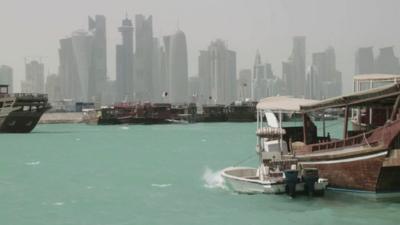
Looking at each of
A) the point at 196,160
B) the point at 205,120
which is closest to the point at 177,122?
the point at 205,120

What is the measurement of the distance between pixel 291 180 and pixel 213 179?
9.43 meters

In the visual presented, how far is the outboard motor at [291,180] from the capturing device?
872 inches

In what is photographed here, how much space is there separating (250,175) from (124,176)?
10451mm

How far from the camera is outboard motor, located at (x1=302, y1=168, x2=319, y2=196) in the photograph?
73.2 feet

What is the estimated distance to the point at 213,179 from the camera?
3122 cm

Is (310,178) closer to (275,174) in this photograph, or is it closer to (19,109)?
(275,174)

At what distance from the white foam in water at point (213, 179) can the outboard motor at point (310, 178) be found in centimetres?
509

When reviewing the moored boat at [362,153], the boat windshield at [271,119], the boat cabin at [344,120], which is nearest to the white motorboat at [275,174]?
the boat cabin at [344,120]

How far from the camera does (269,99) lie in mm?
28969

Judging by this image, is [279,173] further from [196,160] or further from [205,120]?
[205,120]

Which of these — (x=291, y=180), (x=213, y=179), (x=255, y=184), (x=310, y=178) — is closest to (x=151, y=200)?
(x=255, y=184)

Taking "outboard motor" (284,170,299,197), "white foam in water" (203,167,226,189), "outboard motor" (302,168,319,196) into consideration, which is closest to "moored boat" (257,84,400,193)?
"outboard motor" (302,168,319,196)

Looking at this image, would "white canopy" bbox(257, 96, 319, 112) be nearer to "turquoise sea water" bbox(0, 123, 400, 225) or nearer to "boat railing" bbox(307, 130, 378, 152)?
"boat railing" bbox(307, 130, 378, 152)

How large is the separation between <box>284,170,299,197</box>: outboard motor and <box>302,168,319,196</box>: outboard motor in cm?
34
